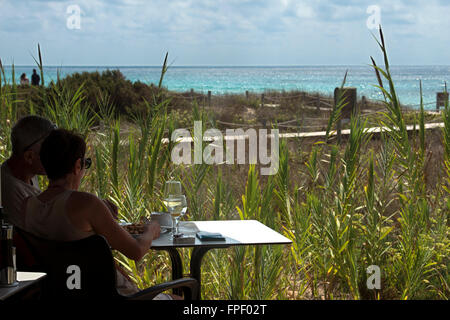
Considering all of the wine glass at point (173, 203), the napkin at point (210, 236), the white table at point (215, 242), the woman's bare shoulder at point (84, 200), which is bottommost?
the white table at point (215, 242)

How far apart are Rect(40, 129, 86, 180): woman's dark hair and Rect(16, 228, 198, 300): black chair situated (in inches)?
10.8

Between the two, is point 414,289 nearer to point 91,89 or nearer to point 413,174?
point 413,174

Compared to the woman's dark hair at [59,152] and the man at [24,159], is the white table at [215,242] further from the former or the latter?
the man at [24,159]

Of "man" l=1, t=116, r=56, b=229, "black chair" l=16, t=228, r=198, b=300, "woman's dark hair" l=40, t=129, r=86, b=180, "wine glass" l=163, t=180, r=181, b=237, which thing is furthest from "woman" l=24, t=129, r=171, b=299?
"man" l=1, t=116, r=56, b=229

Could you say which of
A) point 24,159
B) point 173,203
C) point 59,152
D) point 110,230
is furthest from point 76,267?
point 24,159

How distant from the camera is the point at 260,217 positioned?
3078 millimetres

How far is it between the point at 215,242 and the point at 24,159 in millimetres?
909

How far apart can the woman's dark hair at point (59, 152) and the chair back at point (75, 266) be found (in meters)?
0.28

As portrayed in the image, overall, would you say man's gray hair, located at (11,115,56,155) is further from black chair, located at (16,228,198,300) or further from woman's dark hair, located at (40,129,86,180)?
black chair, located at (16,228,198,300)

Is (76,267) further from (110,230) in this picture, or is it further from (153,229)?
(153,229)

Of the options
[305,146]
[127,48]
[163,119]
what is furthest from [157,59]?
[163,119]

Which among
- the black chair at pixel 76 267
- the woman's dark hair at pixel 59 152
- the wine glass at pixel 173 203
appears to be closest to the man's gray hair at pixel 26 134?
the woman's dark hair at pixel 59 152

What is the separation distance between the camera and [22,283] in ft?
5.29

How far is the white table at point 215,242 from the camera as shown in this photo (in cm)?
207
